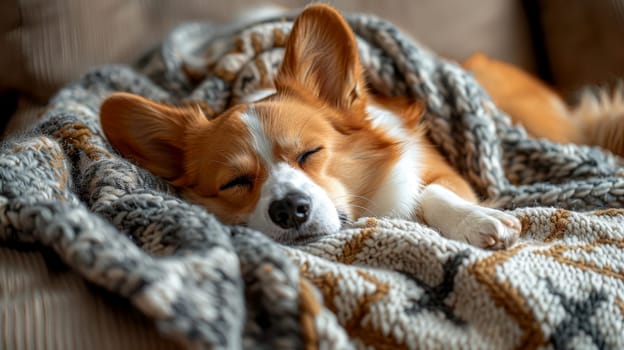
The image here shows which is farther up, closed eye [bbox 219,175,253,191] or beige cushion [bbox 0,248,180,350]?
beige cushion [bbox 0,248,180,350]

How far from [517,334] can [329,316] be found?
0.88ft

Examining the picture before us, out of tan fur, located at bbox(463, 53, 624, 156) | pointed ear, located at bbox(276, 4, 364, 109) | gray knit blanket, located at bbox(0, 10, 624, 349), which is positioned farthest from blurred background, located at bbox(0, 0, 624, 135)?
pointed ear, located at bbox(276, 4, 364, 109)

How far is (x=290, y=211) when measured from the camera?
1.04 meters

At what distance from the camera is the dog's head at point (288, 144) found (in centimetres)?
109

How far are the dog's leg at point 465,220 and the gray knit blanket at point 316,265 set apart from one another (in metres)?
0.04

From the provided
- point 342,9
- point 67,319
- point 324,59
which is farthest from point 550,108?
point 67,319

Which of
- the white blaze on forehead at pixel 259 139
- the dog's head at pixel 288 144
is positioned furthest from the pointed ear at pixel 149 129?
the white blaze on forehead at pixel 259 139

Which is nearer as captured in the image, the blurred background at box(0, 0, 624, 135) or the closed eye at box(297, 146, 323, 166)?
the closed eye at box(297, 146, 323, 166)

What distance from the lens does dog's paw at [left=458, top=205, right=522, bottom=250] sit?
3.35 ft

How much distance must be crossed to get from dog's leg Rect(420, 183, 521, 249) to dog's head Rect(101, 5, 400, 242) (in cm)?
13

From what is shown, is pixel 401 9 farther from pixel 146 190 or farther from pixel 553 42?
pixel 146 190

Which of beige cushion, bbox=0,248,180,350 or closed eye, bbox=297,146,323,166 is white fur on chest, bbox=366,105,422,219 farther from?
beige cushion, bbox=0,248,180,350

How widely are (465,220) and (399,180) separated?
24cm

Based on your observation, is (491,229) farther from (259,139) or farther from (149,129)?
(149,129)
